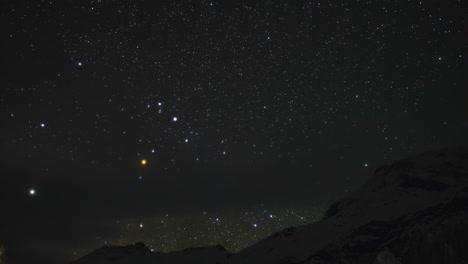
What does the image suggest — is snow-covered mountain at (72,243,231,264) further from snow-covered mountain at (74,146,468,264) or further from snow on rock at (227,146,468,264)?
snow on rock at (227,146,468,264)

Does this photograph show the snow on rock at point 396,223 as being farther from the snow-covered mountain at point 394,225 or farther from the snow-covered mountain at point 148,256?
the snow-covered mountain at point 148,256

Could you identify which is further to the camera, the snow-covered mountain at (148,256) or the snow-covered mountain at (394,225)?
the snow-covered mountain at (148,256)

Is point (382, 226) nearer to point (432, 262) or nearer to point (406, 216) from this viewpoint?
point (406, 216)

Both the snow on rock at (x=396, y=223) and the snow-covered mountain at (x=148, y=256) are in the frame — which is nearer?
the snow on rock at (x=396, y=223)

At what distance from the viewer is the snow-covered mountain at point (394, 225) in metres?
39.5

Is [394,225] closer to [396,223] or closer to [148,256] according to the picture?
[396,223]

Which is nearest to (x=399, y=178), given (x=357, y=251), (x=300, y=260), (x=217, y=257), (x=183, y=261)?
(x=357, y=251)

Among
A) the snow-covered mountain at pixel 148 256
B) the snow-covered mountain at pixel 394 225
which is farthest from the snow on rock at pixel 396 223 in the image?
the snow-covered mountain at pixel 148 256

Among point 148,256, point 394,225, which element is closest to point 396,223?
point 394,225

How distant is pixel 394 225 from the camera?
45.4m

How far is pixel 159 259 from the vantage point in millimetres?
74125

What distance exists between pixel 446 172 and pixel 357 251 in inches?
703

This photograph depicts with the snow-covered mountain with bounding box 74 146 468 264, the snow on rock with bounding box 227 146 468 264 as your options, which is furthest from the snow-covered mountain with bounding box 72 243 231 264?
the snow on rock with bounding box 227 146 468 264

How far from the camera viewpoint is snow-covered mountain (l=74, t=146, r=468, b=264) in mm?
39531
